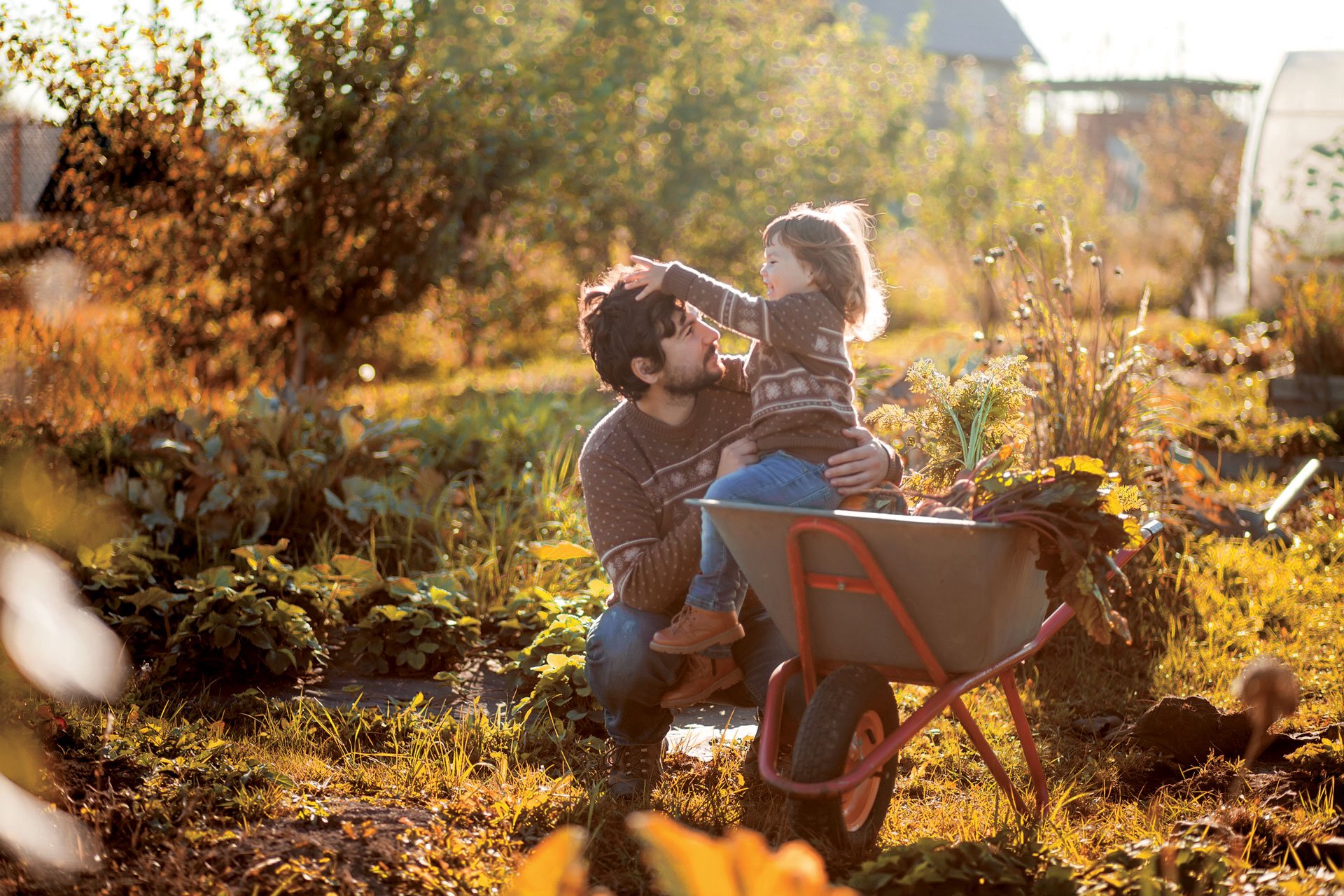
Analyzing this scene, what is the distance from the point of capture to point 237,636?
11.3 ft

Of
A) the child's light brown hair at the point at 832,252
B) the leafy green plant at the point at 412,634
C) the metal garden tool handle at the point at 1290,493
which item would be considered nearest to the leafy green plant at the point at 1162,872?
the child's light brown hair at the point at 832,252

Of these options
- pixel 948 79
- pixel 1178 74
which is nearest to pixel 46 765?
pixel 1178 74

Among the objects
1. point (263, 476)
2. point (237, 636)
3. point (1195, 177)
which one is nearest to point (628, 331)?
point (237, 636)

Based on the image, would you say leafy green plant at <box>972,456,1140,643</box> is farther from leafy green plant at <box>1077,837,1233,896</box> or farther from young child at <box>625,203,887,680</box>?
young child at <box>625,203,887,680</box>

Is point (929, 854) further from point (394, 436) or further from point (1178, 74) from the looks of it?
point (1178, 74)

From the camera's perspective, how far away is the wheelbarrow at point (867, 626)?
88.8 inches

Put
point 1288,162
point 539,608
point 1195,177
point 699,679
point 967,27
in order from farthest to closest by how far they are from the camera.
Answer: point 967,27 → point 1195,177 → point 1288,162 → point 539,608 → point 699,679

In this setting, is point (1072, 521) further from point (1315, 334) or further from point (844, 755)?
point (1315, 334)

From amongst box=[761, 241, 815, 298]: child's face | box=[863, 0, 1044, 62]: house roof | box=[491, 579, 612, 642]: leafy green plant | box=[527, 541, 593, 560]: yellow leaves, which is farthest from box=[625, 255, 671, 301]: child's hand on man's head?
box=[863, 0, 1044, 62]: house roof

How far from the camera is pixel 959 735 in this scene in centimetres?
331

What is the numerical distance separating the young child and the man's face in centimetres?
10

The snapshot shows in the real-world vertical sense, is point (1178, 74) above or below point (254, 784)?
above

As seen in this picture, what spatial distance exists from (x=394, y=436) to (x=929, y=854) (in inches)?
134

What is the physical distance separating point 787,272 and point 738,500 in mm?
549
